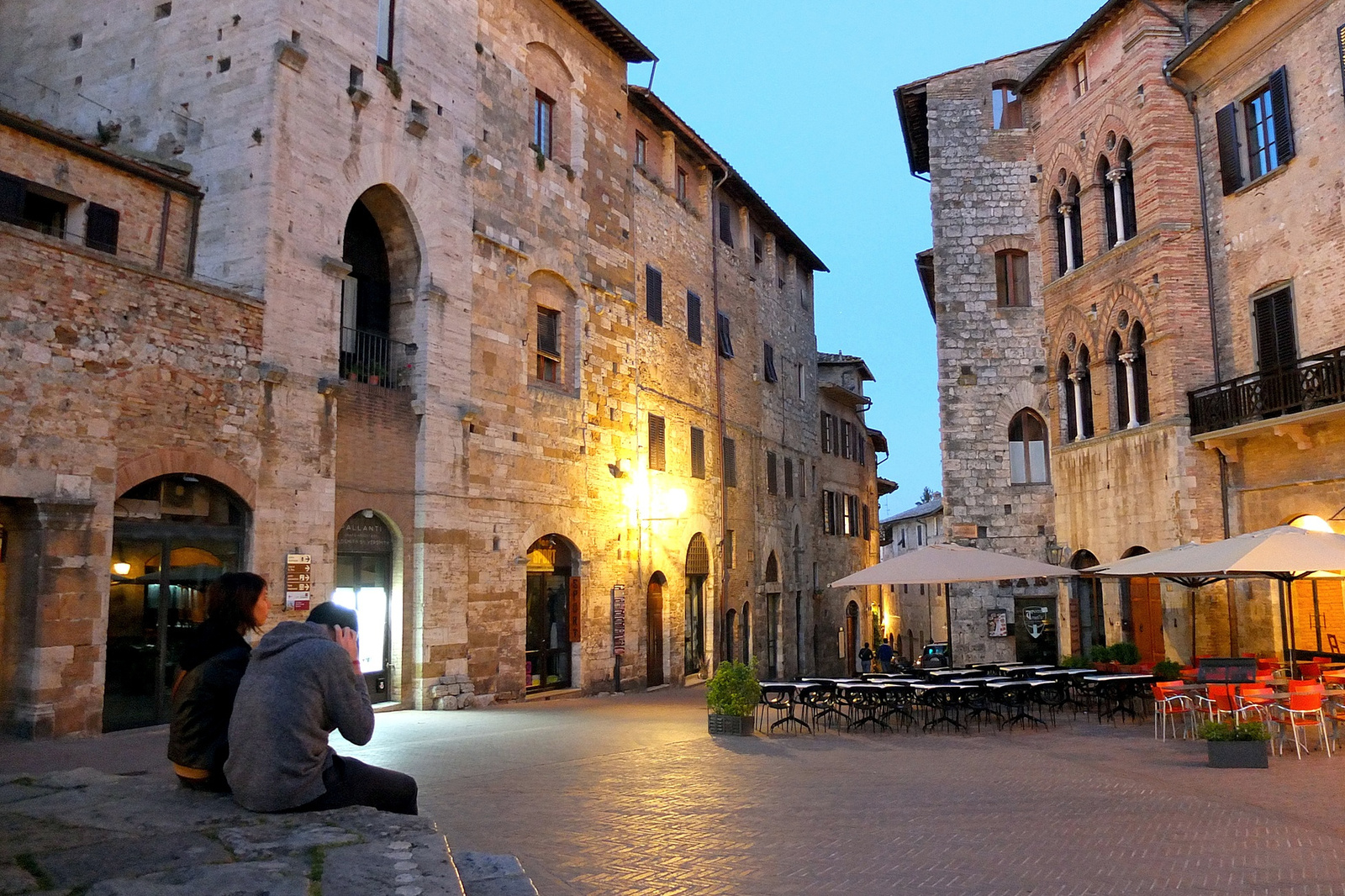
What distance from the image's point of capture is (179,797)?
437 centimetres

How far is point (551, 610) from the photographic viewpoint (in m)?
20.2

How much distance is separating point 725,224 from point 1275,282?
15.1 m

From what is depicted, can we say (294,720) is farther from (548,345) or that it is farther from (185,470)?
(548,345)

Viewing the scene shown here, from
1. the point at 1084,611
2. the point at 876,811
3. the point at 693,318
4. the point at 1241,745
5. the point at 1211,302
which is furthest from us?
the point at 693,318

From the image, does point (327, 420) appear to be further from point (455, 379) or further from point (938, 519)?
point (938, 519)

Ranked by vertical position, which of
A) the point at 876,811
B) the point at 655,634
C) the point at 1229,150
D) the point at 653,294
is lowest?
the point at 876,811

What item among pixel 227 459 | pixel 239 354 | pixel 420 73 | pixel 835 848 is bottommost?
pixel 835 848

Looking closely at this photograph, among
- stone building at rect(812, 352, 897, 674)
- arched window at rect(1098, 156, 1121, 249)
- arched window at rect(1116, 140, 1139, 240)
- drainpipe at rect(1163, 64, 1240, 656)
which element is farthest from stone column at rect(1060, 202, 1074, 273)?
stone building at rect(812, 352, 897, 674)

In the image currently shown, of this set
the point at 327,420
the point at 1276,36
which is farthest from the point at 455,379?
the point at 1276,36

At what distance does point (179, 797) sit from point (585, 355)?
17.2 metres

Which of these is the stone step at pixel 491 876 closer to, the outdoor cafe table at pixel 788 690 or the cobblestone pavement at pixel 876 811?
the cobblestone pavement at pixel 876 811

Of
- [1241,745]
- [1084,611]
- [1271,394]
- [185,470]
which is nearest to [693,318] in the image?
[1084,611]

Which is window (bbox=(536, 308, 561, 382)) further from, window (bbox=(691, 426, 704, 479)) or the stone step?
the stone step

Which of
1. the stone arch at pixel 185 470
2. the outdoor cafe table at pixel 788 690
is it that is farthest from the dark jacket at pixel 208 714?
the outdoor cafe table at pixel 788 690
